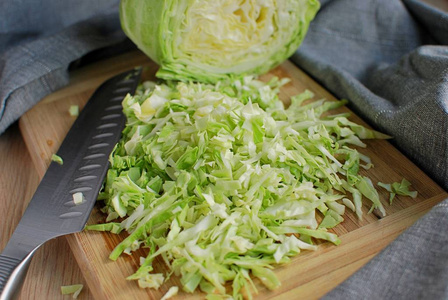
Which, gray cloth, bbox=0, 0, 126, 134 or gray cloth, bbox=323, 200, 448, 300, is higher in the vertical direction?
gray cloth, bbox=0, 0, 126, 134

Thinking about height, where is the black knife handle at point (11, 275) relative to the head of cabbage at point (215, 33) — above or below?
below

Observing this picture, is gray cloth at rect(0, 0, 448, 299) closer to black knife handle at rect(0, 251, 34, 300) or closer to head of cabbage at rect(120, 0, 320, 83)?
head of cabbage at rect(120, 0, 320, 83)

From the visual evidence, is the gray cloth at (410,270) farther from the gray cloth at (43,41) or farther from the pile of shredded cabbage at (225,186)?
the gray cloth at (43,41)

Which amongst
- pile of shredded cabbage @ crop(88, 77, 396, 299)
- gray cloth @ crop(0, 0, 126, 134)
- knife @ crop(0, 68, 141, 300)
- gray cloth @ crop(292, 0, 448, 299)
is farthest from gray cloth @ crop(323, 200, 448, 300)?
gray cloth @ crop(0, 0, 126, 134)

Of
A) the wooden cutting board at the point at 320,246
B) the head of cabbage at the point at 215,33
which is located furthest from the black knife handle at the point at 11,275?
the head of cabbage at the point at 215,33

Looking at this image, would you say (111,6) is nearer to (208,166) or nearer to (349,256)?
(208,166)

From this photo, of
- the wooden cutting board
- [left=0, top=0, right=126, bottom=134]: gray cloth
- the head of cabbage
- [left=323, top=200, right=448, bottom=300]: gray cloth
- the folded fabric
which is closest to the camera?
[left=323, top=200, right=448, bottom=300]: gray cloth

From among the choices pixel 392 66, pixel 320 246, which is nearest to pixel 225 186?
pixel 320 246

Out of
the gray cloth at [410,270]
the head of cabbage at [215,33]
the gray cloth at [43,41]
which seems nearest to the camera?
the gray cloth at [410,270]
